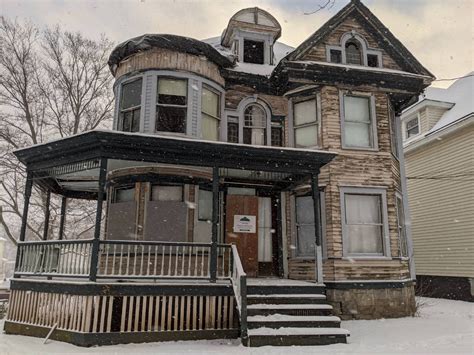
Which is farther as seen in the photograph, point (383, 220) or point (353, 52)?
point (353, 52)

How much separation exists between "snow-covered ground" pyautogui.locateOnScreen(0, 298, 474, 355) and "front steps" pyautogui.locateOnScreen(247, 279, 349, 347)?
0.24m

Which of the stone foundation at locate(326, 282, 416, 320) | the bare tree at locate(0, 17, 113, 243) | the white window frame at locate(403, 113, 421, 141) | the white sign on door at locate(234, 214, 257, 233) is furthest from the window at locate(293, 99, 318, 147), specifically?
the bare tree at locate(0, 17, 113, 243)

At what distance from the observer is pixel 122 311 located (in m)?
7.95

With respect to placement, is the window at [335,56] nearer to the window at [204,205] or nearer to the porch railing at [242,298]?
the window at [204,205]

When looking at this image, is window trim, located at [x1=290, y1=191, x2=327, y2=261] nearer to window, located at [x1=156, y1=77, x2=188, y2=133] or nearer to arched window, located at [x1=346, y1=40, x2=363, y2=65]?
window, located at [x1=156, y1=77, x2=188, y2=133]

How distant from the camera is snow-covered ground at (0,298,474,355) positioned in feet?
23.0

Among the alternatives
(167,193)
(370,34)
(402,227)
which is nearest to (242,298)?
(167,193)

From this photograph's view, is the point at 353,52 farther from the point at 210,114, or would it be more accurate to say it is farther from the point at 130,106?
the point at 130,106

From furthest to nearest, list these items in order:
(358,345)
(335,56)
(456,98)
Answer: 1. (456,98)
2. (335,56)
3. (358,345)

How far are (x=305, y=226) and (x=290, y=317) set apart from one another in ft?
12.0

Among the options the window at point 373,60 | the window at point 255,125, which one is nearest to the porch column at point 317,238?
the window at point 255,125

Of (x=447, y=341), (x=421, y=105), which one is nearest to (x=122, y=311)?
(x=447, y=341)

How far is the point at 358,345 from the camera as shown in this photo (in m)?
7.48

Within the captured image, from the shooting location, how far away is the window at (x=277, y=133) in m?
12.2
